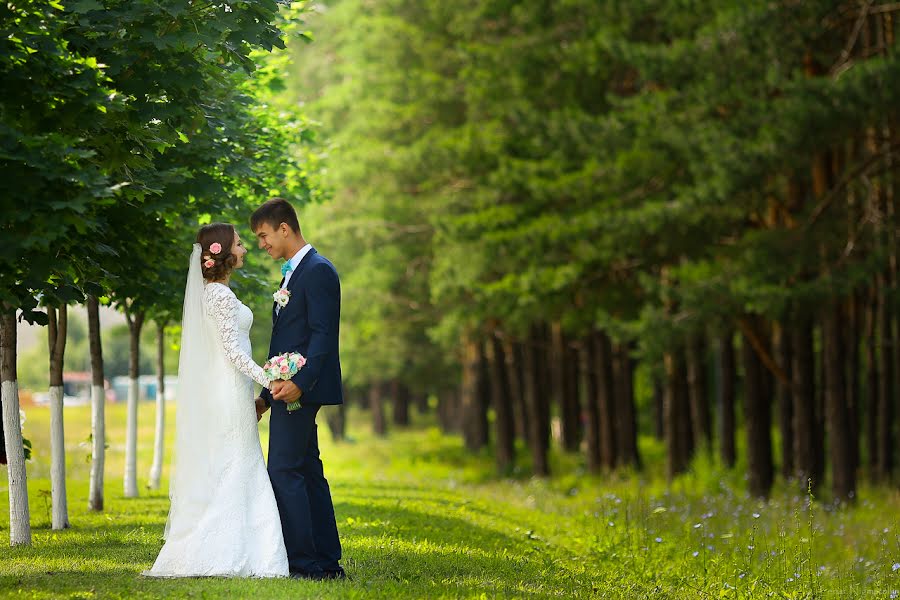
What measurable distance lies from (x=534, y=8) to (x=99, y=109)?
1889cm

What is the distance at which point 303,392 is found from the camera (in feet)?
29.9

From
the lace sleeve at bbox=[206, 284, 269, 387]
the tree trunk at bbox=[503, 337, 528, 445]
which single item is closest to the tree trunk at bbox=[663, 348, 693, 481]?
the tree trunk at bbox=[503, 337, 528, 445]

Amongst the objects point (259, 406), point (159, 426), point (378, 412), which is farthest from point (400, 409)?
point (259, 406)

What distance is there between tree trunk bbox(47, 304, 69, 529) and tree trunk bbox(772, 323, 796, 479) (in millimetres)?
13739

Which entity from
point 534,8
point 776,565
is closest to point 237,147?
point 776,565

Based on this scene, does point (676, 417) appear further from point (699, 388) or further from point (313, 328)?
point (313, 328)

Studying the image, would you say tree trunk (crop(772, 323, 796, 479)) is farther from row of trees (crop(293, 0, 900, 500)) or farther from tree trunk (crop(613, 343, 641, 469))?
tree trunk (crop(613, 343, 641, 469))

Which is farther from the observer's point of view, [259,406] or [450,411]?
[450,411]

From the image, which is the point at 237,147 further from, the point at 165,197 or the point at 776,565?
the point at 776,565

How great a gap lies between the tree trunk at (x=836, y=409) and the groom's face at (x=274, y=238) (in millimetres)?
14138

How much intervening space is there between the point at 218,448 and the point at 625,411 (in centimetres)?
2288

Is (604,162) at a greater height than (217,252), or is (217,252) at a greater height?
(604,162)

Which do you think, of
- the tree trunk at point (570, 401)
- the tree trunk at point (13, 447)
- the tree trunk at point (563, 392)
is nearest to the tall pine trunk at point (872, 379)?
the tree trunk at point (563, 392)

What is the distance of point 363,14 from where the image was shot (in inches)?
1320
